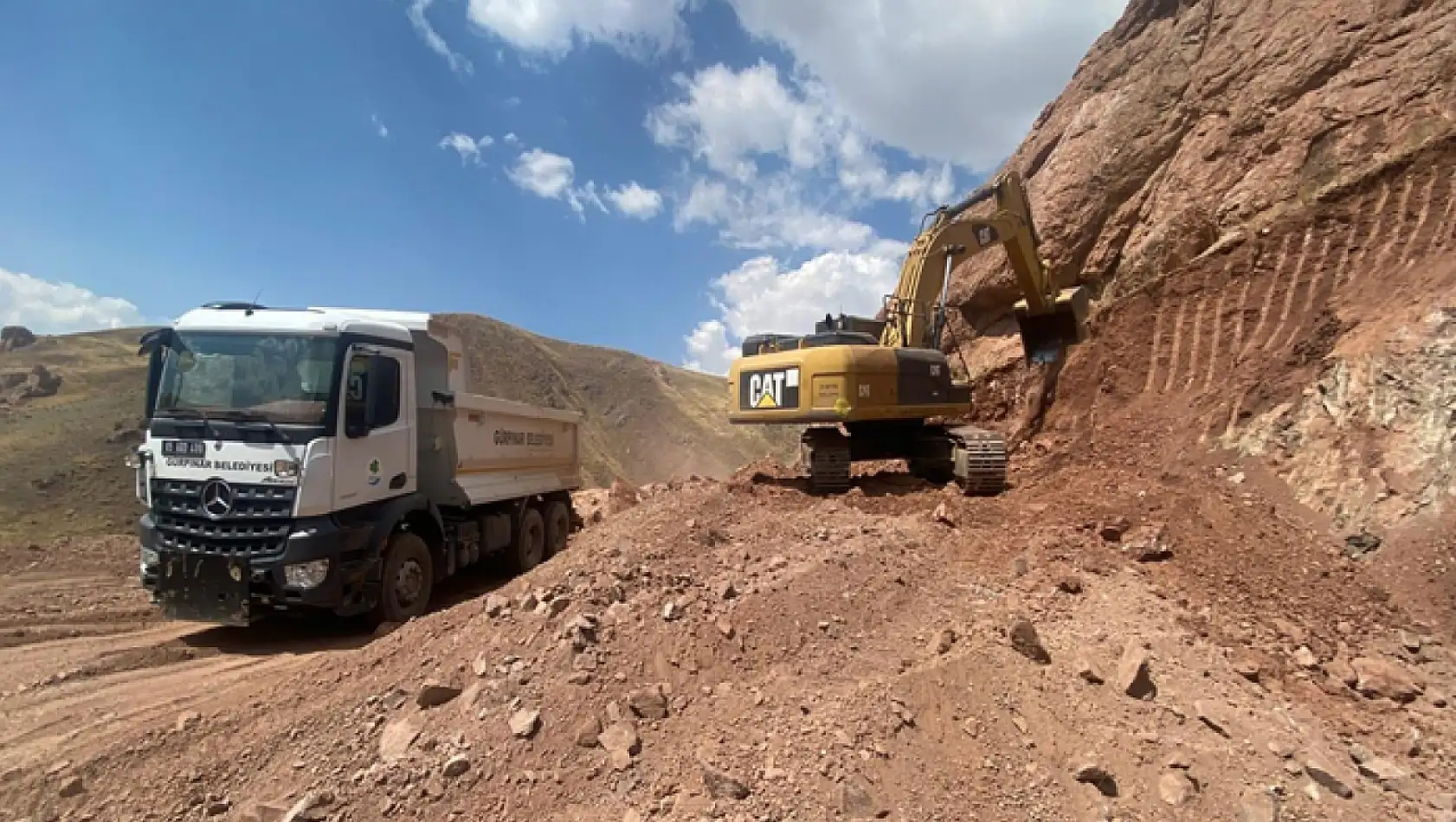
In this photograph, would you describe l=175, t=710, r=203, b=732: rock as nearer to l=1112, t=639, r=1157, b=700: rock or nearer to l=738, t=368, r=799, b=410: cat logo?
l=1112, t=639, r=1157, b=700: rock

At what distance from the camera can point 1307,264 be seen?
923cm

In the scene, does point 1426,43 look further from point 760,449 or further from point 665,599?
point 760,449

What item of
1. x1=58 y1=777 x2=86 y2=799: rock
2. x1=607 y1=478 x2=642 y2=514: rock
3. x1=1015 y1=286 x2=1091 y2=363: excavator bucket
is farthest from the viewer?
x1=1015 y1=286 x2=1091 y2=363: excavator bucket

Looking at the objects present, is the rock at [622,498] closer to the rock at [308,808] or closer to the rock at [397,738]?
the rock at [397,738]

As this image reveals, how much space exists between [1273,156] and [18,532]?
23890 mm

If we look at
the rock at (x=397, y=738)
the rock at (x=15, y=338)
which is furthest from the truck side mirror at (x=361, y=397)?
the rock at (x=15, y=338)

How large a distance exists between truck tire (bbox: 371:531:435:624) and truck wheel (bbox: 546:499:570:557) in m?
2.84

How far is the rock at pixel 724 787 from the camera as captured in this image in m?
3.46

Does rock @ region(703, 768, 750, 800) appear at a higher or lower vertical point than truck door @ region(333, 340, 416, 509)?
lower

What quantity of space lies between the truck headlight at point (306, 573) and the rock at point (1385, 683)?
7.32m

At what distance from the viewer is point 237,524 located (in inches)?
247

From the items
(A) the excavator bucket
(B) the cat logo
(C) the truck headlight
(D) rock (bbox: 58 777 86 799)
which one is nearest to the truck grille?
(C) the truck headlight

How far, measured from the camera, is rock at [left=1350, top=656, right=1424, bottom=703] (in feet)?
15.8

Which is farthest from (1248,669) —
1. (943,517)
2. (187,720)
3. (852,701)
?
(187,720)
